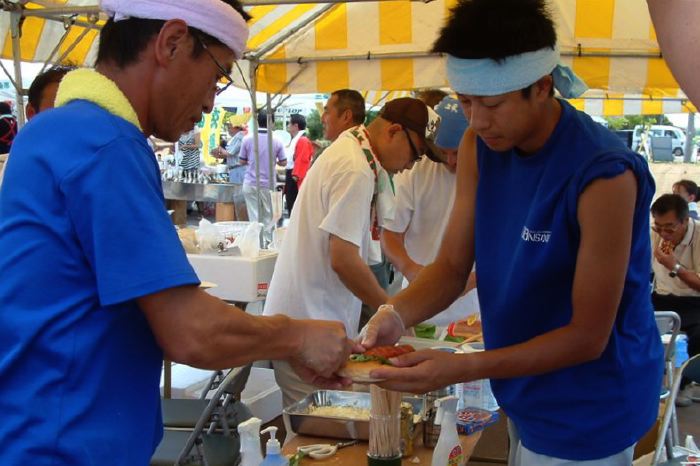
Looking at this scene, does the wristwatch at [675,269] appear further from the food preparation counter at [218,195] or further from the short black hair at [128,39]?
the food preparation counter at [218,195]

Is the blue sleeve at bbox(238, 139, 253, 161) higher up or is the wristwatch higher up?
the blue sleeve at bbox(238, 139, 253, 161)

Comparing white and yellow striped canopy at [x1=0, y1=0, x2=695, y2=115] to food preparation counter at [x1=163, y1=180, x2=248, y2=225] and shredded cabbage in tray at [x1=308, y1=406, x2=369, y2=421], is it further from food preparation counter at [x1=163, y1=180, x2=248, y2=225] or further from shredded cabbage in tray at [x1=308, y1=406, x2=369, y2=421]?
food preparation counter at [x1=163, y1=180, x2=248, y2=225]

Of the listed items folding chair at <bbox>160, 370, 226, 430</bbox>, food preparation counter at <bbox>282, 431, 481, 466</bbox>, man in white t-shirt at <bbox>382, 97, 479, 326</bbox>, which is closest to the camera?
food preparation counter at <bbox>282, 431, 481, 466</bbox>

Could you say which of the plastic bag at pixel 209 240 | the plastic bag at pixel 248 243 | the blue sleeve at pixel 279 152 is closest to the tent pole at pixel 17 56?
the plastic bag at pixel 209 240

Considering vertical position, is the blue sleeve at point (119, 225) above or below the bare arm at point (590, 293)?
above

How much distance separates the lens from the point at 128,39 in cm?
143

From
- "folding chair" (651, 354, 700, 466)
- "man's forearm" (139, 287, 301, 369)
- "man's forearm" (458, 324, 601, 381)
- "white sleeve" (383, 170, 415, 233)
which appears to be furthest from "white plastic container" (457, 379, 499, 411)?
"man's forearm" (139, 287, 301, 369)

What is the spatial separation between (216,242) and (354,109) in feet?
4.65

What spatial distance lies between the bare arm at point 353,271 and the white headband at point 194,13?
1.91m

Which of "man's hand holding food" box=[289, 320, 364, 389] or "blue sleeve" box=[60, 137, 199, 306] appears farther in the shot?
"man's hand holding food" box=[289, 320, 364, 389]

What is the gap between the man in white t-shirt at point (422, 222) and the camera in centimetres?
437

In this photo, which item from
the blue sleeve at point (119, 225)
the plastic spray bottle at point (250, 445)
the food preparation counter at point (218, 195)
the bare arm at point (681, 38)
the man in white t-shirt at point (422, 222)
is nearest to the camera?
the bare arm at point (681, 38)

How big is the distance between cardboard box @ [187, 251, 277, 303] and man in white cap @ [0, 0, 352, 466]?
386 cm

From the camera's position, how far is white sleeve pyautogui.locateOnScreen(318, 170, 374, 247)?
3389mm
